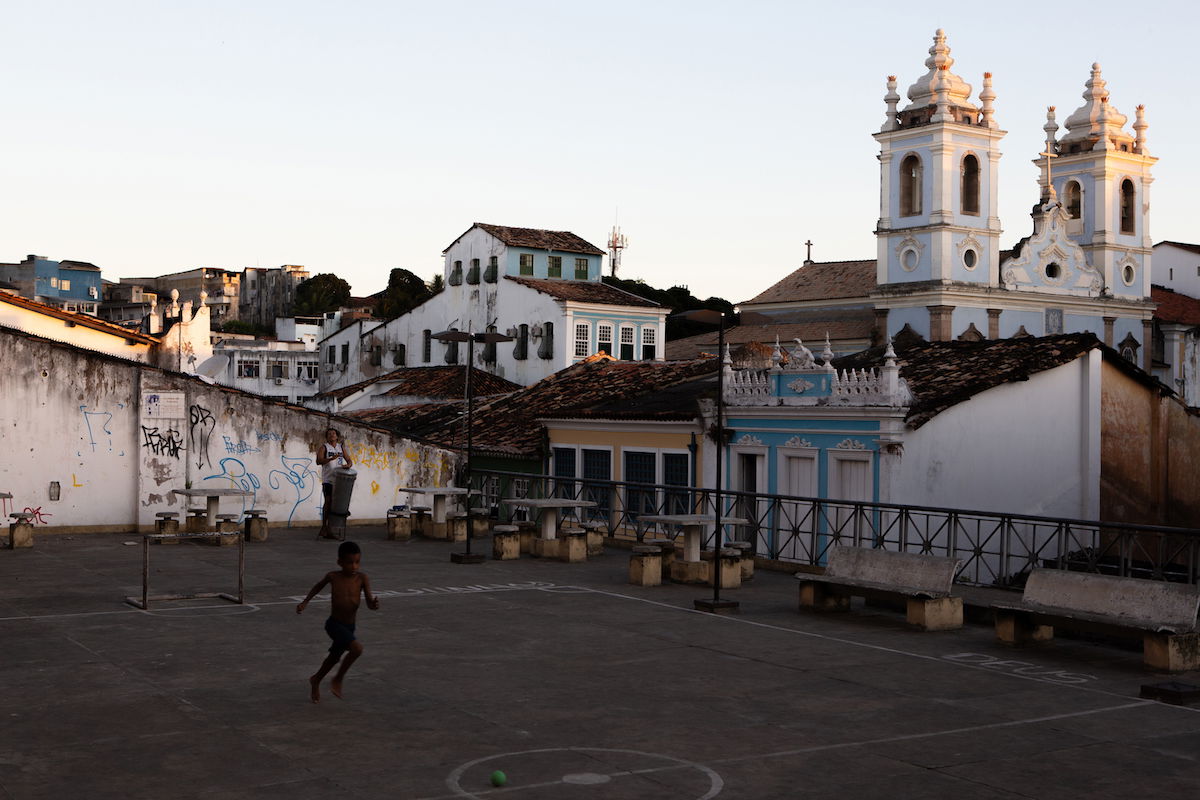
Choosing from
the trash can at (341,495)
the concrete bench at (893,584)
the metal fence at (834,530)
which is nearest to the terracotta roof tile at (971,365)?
the metal fence at (834,530)

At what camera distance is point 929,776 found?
8.52 m

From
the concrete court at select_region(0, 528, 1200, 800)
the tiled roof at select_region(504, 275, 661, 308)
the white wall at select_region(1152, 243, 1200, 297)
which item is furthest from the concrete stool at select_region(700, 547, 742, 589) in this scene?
the white wall at select_region(1152, 243, 1200, 297)

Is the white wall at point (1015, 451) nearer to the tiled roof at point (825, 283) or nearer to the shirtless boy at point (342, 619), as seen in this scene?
the shirtless boy at point (342, 619)

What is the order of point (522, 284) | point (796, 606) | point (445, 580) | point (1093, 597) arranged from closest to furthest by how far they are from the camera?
point (1093, 597)
point (796, 606)
point (445, 580)
point (522, 284)

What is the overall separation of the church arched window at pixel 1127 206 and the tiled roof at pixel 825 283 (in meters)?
14.3

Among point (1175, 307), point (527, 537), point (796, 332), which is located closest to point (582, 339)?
point (796, 332)

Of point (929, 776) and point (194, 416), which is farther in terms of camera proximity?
point (194, 416)

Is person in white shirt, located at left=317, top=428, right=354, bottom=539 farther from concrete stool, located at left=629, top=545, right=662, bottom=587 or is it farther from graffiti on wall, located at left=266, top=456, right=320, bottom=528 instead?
concrete stool, located at left=629, top=545, right=662, bottom=587

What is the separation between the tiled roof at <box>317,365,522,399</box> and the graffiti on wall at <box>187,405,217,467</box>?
79.5 ft

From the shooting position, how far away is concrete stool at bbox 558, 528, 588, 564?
20797mm

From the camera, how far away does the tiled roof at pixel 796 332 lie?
232 ft

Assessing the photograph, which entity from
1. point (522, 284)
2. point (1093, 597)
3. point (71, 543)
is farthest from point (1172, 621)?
point (522, 284)

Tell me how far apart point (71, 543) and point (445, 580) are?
7.86 m

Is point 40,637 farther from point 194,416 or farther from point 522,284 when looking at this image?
point 522,284
